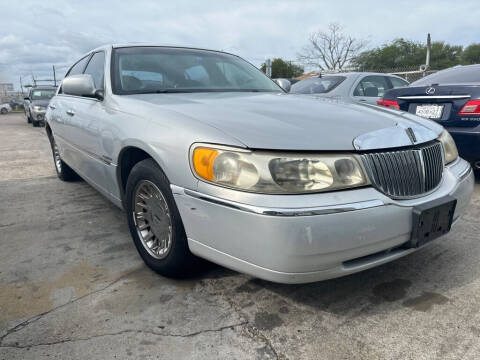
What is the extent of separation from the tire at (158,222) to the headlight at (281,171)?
40cm

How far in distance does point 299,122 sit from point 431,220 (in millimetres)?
815

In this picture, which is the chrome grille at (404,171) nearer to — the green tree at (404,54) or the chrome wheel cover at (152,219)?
the chrome wheel cover at (152,219)

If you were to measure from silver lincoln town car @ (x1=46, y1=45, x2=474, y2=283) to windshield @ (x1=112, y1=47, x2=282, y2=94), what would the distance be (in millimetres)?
242

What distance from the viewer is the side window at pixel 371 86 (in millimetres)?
6328

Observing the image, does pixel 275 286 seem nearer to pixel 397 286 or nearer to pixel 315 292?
Answer: pixel 315 292

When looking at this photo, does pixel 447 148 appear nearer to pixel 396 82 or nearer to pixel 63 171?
pixel 63 171

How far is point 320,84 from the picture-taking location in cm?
646

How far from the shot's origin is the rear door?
20.6ft

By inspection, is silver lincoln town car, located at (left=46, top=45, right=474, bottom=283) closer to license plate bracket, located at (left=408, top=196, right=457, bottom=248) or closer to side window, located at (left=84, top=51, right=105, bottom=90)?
license plate bracket, located at (left=408, top=196, right=457, bottom=248)

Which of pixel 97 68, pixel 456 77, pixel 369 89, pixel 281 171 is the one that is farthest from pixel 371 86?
pixel 281 171

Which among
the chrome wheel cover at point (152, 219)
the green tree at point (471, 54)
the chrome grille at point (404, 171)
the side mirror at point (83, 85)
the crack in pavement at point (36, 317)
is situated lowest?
the crack in pavement at point (36, 317)

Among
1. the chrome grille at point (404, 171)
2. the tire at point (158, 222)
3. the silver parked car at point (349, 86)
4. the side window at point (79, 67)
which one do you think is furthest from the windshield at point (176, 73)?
the silver parked car at point (349, 86)

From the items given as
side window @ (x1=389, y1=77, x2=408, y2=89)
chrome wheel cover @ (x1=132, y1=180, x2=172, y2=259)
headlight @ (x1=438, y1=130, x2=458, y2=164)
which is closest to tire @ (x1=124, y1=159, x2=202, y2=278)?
chrome wheel cover @ (x1=132, y1=180, x2=172, y2=259)

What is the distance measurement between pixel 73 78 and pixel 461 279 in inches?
118
